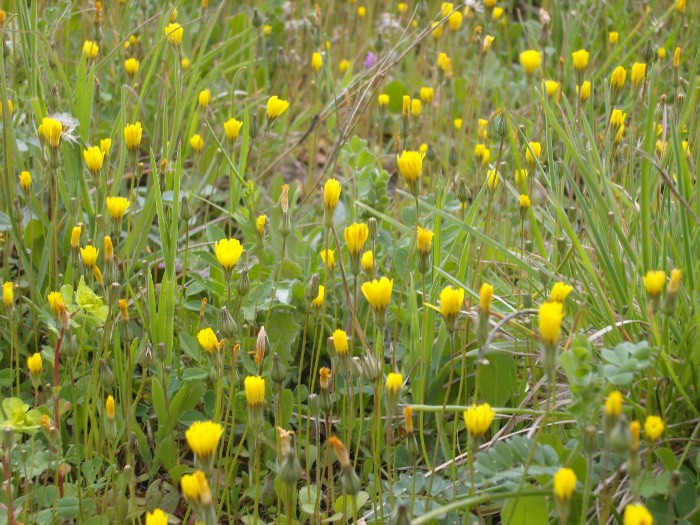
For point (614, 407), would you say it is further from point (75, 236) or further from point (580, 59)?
point (580, 59)

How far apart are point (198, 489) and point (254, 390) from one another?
0.75 ft

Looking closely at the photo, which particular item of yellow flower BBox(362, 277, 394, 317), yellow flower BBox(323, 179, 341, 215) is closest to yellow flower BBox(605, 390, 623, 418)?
yellow flower BBox(362, 277, 394, 317)

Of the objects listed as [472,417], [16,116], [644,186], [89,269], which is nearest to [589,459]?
[472,417]

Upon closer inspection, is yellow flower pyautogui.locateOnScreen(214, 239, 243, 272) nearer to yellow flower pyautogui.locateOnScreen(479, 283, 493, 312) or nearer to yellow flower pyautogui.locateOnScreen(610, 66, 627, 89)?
yellow flower pyautogui.locateOnScreen(479, 283, 493, 312)

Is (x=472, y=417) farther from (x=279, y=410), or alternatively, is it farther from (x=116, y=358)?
(x=116, y=358)

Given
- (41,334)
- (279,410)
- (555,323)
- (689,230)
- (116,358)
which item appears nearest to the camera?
(555,323)

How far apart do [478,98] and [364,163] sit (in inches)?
37.1

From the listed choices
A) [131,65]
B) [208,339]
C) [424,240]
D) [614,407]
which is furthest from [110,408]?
[131,65]

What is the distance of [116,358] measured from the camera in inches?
68.6

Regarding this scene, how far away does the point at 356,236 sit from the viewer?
4.65 ft

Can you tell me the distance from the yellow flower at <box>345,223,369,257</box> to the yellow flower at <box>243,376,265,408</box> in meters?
0.28

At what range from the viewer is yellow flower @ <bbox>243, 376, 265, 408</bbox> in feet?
4.15

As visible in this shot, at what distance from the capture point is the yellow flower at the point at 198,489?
1.06m

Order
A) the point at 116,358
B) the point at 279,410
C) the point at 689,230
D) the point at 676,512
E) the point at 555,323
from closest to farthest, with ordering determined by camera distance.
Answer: the point at 555,323 < the point at 676,512 < the point at 689,230 < the point at 279,410 < the point at 116,358
